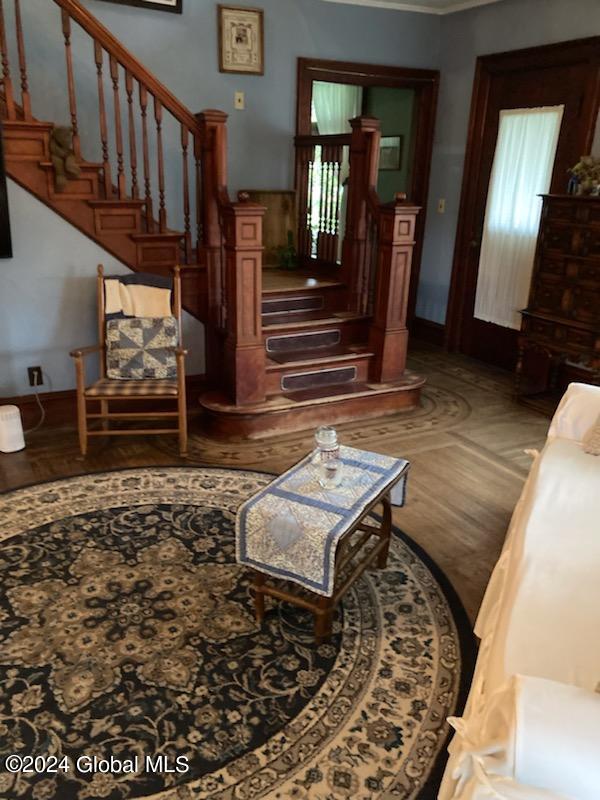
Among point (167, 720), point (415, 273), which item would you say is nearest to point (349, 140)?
point (415, 273)

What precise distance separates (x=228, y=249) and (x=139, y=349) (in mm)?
784

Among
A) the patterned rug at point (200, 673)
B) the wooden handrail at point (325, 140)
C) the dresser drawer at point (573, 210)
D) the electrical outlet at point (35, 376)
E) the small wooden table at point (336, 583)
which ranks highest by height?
the wooden handrail at point (325, 140)

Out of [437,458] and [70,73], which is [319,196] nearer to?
[70,73]

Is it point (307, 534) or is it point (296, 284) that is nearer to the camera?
point (307, 534)

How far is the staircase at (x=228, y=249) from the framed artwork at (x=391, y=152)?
187cm

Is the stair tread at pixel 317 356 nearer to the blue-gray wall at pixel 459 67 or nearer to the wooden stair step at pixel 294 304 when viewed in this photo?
the wooden stair step at pixel 294 304

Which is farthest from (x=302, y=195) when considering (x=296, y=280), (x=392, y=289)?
(x=392, y=289)

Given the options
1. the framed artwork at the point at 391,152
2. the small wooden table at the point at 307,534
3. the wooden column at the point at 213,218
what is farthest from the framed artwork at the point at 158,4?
the small wooden table at the point at 307,534

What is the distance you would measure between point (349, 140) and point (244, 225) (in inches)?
58.9

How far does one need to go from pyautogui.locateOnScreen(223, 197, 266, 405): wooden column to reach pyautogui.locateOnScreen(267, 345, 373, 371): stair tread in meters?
0.23

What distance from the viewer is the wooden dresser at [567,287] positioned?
388cm

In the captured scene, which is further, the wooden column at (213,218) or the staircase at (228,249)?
the wooden column at (213,218)

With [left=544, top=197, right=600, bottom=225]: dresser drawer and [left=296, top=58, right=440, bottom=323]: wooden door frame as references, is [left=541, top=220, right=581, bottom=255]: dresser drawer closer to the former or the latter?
[left=544, top=197, right=600, bottom=225]: dresser drawer

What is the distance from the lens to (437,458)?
145 inches
